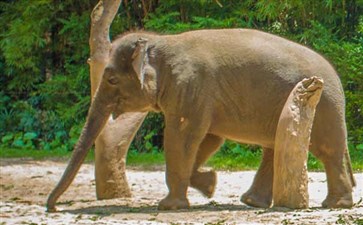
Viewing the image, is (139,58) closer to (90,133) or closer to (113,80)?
(113,80)

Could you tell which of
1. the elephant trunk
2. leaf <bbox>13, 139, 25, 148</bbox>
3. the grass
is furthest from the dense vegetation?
the elephant trunk

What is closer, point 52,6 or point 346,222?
point 346,222

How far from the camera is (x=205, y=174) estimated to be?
1089 centimetres

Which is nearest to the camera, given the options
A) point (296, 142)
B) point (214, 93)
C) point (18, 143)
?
point (296, 142)

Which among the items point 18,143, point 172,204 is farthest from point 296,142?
point 18,143

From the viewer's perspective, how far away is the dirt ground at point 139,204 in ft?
30.3

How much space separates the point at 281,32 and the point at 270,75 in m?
8.75

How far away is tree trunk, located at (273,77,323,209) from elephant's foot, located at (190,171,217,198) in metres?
1.17

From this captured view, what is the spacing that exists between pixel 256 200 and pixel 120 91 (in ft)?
5.55

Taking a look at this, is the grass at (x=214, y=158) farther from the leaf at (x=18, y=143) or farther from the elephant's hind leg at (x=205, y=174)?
the elephant's hind leg at (x=205, y=174)

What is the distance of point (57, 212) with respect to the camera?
1022cm

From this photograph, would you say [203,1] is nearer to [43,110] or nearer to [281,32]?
[281,32]

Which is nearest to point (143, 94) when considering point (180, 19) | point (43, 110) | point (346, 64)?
point (346, 64)

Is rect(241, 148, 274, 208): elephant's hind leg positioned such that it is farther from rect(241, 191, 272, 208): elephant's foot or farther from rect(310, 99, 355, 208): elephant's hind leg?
rect(310, 99, 355, 208): elephant's hind leg
